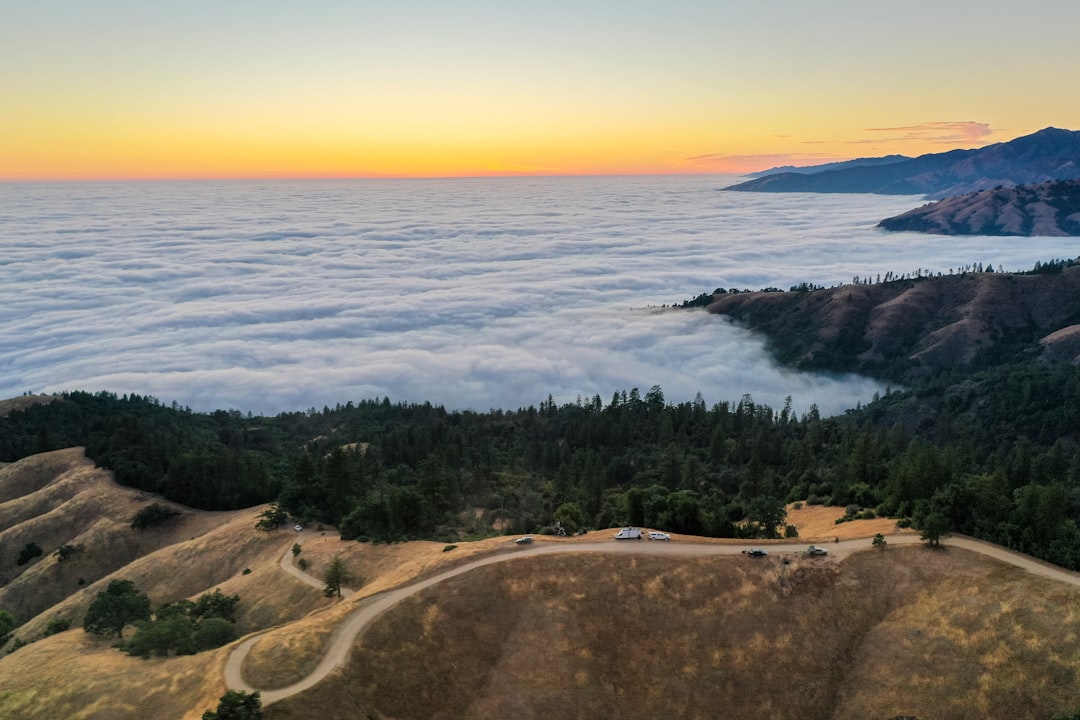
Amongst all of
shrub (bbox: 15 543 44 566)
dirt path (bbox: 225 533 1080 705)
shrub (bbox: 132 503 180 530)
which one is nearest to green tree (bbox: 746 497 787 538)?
dirt path (bbox: 225 533 1080 705)

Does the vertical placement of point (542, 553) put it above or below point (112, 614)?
above

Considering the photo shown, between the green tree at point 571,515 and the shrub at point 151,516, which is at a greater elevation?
the green tree at point 571,515

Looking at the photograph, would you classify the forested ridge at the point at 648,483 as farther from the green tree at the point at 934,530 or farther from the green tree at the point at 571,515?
the green tree at the point at 934,530

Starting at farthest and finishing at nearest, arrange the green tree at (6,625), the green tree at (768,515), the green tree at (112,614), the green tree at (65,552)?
the green tree at (65,552)
the green tree at (6,625)
the green tree at (768,515)
the green tree at (112,614)

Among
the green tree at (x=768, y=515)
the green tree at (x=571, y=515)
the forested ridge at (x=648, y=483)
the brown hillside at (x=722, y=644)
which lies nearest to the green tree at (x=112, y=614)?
the forested ridge at (x=648, y=483)

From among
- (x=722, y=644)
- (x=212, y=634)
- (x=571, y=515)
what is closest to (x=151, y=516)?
(x=212, y=634)

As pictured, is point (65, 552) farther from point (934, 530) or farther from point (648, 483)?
point (934, 530)
